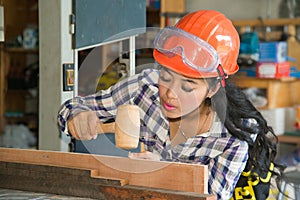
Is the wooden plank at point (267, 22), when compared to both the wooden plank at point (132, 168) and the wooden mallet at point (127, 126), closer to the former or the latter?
the wooden mallet at point (127, 126)

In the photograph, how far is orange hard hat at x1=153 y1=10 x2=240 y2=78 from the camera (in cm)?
159

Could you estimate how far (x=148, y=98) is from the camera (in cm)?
187

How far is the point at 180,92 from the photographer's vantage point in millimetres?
1567

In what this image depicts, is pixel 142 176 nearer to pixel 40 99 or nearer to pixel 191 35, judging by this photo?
pixel 191 35

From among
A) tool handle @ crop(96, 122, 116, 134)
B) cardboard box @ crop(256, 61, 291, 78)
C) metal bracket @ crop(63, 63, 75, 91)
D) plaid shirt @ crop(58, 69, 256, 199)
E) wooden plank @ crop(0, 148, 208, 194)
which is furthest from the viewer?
cardboard box @ crop(256, 61, 291, 78)

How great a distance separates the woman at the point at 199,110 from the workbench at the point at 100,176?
0.17 m

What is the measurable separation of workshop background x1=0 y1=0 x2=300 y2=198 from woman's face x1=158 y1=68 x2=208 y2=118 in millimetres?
594

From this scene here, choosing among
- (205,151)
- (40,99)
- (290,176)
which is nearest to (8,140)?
(40,99)

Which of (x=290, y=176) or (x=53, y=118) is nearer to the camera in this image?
(x=53, y=118)

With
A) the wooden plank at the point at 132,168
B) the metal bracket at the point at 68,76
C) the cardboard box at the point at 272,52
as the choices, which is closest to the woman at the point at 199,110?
the wooden plank at the point at 132,168

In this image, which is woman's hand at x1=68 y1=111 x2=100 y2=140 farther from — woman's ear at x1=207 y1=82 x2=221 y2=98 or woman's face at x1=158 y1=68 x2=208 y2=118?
woman's ear at x1=207 y1=82 x2=221 y2=98

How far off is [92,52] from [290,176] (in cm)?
103

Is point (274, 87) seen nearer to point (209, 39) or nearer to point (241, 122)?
point (241, 122)

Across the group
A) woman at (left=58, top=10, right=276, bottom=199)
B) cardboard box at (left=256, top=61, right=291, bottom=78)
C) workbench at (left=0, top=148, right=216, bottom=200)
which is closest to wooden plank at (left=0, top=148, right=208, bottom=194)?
workbench at (left=0, top=148, right=216, bottom=200)
